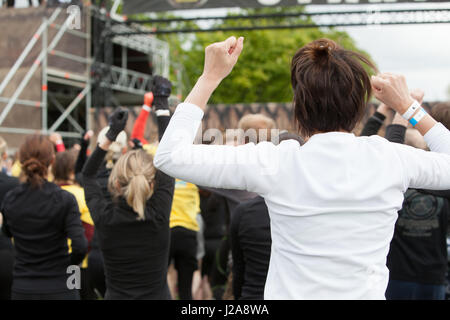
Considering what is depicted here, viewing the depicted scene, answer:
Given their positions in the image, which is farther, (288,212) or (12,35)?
(12,35)

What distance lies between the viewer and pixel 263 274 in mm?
2449

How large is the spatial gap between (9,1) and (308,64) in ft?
34.8

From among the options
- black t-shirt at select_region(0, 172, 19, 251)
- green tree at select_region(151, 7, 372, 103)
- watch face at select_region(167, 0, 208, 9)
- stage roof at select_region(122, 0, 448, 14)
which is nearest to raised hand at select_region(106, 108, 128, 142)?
black t-shirt at select_region(0, 172, 19, 251)

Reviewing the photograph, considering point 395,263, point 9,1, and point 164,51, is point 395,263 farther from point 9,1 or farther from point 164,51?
point 164,51

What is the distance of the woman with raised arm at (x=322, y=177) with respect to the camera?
1.20 meters

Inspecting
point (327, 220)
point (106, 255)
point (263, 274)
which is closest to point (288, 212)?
point (327, 220)

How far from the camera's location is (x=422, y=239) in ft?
10.2

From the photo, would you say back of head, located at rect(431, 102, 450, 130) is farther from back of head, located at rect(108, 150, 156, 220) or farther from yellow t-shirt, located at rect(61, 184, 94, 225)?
yellow t-shirt, located at rect(61, 184, 94, 225)

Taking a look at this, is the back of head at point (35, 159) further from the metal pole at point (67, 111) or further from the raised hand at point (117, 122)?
the metal pole at point (67, 111)

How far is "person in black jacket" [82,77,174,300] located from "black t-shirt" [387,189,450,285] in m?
1.61

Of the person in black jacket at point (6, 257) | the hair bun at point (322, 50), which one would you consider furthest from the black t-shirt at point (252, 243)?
the person in black jacket at point (6, 257)

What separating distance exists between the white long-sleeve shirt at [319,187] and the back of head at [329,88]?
7cm

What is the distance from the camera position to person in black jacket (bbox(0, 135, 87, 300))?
2.95 metres

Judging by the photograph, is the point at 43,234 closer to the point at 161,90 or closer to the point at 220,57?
the point at 161,90
